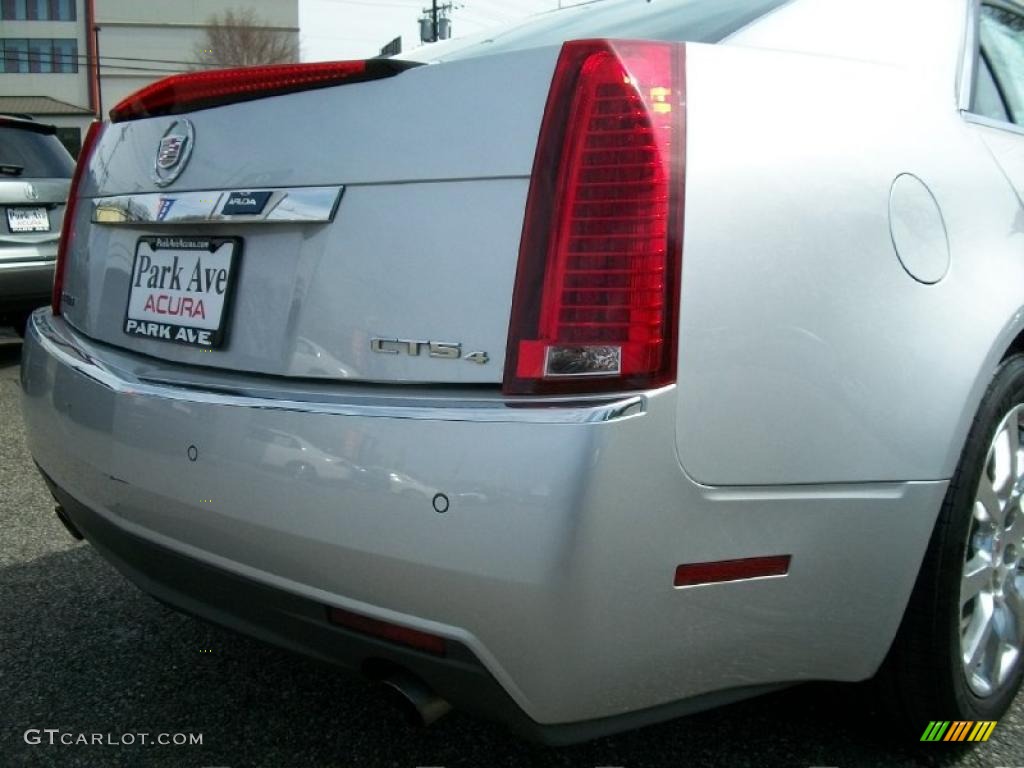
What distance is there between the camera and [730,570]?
155 cm

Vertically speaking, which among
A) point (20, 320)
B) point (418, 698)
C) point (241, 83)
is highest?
point (241, 83)

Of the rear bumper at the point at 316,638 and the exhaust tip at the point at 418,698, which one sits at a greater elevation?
the rear bumper at the point at 316,638

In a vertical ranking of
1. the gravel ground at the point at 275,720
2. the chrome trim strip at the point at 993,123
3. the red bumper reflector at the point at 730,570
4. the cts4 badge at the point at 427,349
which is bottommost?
the gravel ground at the point at 275,720

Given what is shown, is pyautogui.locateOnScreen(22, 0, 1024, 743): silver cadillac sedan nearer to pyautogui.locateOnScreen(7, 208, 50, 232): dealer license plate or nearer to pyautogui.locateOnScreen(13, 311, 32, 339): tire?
pyautogui.locateOnScreen(7, 208, 50, 232): dealer license plate

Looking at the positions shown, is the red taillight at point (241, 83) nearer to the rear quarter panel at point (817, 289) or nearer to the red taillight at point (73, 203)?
the red taillight at point (73, 203)

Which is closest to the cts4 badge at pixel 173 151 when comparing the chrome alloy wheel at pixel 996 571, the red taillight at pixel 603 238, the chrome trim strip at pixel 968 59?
the red taillight at pixel 603 238

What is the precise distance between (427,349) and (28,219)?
5552mm

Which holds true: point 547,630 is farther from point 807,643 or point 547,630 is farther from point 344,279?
point 344,279

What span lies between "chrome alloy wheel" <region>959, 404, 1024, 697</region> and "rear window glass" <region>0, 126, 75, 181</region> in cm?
575

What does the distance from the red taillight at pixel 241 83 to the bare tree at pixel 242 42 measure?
5051 cm

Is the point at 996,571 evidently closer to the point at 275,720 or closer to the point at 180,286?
the point at 275,720

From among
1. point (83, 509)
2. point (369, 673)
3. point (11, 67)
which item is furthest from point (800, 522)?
point (11, 67)

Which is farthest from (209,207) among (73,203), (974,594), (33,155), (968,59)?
(33,155)

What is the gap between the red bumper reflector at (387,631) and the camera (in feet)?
5.06
